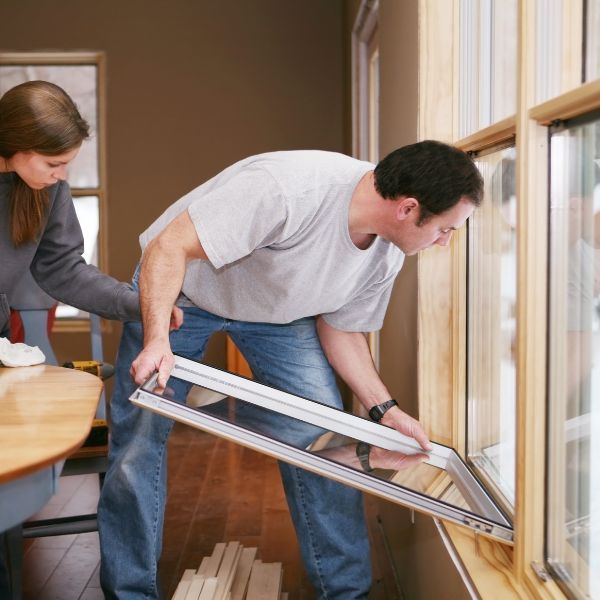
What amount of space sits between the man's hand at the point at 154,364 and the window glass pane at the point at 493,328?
0.73 m

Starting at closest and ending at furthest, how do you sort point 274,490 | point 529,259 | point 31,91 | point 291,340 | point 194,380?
point 529,259 → point 194,380 → point 31,91 → point 291,340 → point 274,490

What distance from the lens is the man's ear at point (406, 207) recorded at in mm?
1675

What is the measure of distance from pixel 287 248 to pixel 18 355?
27.9 inches

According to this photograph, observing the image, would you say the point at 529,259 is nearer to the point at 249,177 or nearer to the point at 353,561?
the point at 249,177

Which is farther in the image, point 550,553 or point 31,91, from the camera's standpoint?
point 31,91

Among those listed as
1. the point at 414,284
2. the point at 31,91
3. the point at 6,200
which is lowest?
the point at 414,284

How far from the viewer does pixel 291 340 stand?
7.16 feet

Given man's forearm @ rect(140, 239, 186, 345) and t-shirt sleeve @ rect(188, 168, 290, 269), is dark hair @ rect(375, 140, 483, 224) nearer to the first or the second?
t-shirt sleeve @ rect(188, 168, 290, 269)

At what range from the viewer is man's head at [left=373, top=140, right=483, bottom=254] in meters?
1.61

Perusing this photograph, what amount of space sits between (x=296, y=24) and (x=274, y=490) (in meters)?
3.15

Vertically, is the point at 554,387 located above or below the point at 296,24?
below

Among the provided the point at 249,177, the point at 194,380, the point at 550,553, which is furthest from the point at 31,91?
the point at 550,553

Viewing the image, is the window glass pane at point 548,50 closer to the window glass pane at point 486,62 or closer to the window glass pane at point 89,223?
the window glass pane at point 486,62

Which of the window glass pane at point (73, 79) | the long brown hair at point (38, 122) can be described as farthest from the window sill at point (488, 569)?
the window glass pane at point (73, 79)
